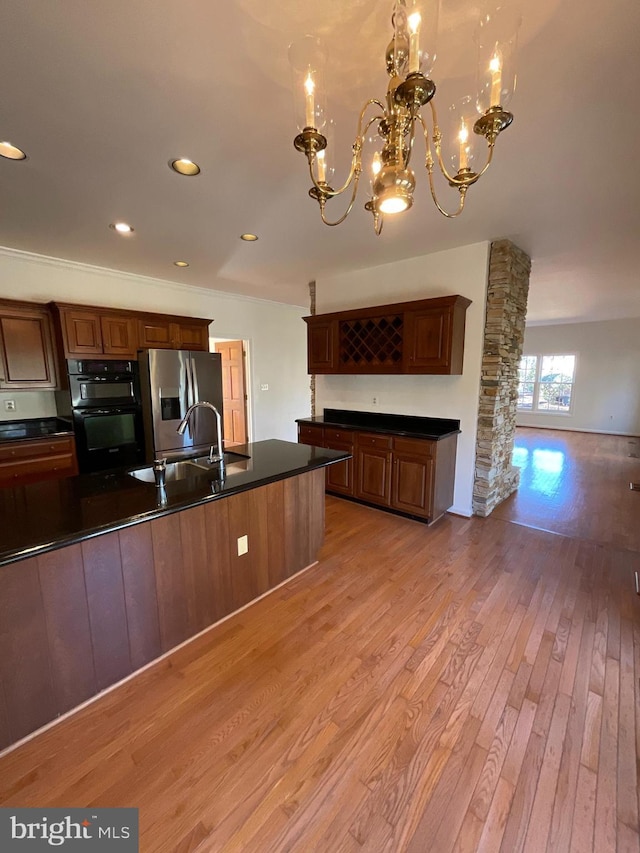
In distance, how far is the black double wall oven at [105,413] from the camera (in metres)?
3.60

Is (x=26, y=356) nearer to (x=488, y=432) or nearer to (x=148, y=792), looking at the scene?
(x=148, y=792)

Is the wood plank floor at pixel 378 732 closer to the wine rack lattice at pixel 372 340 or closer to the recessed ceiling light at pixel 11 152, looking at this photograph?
the wine rack lattice at pixel 372 340

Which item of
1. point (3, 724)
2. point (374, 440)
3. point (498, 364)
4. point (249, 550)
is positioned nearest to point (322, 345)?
point (374, 440)

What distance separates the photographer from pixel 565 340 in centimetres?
859

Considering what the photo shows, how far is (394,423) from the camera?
13.5 feet

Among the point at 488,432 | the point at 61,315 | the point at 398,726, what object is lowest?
the point at 398,726

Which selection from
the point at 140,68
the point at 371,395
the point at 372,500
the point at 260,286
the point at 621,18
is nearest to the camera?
the point at 621,18

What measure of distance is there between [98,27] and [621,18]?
1.82 metres

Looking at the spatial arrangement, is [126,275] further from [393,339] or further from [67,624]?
[67,624]

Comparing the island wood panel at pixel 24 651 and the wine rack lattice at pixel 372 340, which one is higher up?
the wine rack lattice at pixel 372 340

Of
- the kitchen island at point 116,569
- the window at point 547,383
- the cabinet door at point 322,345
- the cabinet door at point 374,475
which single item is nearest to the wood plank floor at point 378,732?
the kitchen island at point 116,569

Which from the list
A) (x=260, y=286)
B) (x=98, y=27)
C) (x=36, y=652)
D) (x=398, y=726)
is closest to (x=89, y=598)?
(x=36, y=652)

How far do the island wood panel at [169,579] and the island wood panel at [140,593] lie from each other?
28 mm

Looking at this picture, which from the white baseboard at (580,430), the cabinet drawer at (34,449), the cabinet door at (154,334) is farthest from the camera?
the white baseboard at (580,430)
